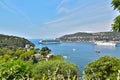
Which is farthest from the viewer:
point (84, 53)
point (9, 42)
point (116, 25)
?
point (84, 53)

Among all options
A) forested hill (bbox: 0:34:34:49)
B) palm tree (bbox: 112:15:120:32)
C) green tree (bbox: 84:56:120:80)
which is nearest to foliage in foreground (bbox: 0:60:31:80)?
palm tree (bbox: 112:15:120:32)

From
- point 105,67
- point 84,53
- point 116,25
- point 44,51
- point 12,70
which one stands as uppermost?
point 116,25

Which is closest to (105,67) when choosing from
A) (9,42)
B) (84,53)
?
(84,53)

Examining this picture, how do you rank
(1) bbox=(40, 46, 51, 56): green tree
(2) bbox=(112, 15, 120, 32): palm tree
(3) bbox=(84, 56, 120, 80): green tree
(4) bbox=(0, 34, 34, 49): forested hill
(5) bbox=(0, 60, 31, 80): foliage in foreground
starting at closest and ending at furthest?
(5) bbox=(0, 60, 31, 80): foliage in foreground → (2) bbox=(112, 15, 120, 32): palm tree → (3) bbox=(84, 56, 120, 80): green tree → (1) bbox=(40, 46, 51, 56): green tree → (4) bbox=(0, 34, 34, 49): forested hill

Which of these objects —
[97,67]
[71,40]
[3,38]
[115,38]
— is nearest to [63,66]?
[97,67]

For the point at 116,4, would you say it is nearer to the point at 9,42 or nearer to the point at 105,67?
the point at 105,67

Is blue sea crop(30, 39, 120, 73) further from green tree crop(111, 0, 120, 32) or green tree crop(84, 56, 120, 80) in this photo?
green tree crop(111, 0, 120, 32)

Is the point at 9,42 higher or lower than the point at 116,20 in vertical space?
lower

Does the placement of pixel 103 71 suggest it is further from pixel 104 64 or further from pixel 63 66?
pixel 63 66

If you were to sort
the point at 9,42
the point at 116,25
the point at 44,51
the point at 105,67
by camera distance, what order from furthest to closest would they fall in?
1. the point at 9,42
2. the point at 44,51
3. the point at 105,67
4. the point at 116,25

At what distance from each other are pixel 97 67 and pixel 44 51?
56.2 metres

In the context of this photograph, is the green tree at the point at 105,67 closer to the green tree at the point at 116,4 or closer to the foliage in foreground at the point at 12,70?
the foliage in foreground at the point at 12,70

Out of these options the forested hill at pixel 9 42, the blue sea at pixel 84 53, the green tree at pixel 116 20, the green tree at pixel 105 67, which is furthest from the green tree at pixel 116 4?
the forested hill at pixel 9 42

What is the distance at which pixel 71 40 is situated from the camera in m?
188
